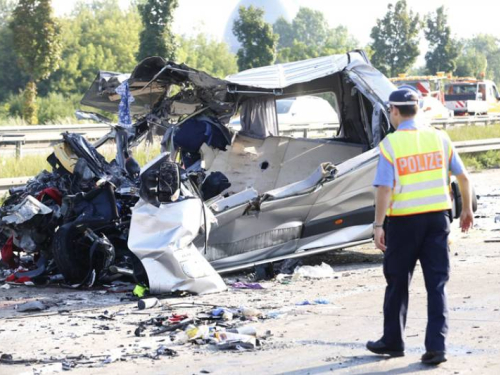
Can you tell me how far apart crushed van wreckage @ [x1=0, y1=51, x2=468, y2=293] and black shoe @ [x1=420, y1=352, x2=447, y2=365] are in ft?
9.64

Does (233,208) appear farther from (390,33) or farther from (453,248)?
(390,33)

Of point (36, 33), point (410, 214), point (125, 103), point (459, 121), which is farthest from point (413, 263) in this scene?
point (36, 33)

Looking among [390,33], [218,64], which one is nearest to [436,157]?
[390,33]

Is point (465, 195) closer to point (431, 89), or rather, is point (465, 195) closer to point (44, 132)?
point (44, 132)

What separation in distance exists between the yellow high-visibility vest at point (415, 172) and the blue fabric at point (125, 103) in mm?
4880

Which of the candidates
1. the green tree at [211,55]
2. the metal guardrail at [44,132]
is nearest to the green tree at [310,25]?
the green tree at [211,55]

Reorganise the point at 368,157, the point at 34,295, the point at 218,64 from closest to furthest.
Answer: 1. the point at 34,295
2. the point at 368,157
3. the point at 218,64

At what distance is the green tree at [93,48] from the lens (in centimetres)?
5969

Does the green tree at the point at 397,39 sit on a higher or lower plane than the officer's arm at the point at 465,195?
higher

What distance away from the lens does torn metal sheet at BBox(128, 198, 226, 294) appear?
8164 mm

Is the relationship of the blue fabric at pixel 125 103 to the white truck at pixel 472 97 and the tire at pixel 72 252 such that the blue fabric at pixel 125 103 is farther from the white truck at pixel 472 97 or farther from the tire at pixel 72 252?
the white truck at pixel 472 97

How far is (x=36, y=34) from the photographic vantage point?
110 feet

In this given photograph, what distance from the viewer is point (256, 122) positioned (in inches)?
465

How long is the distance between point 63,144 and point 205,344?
3.91m
